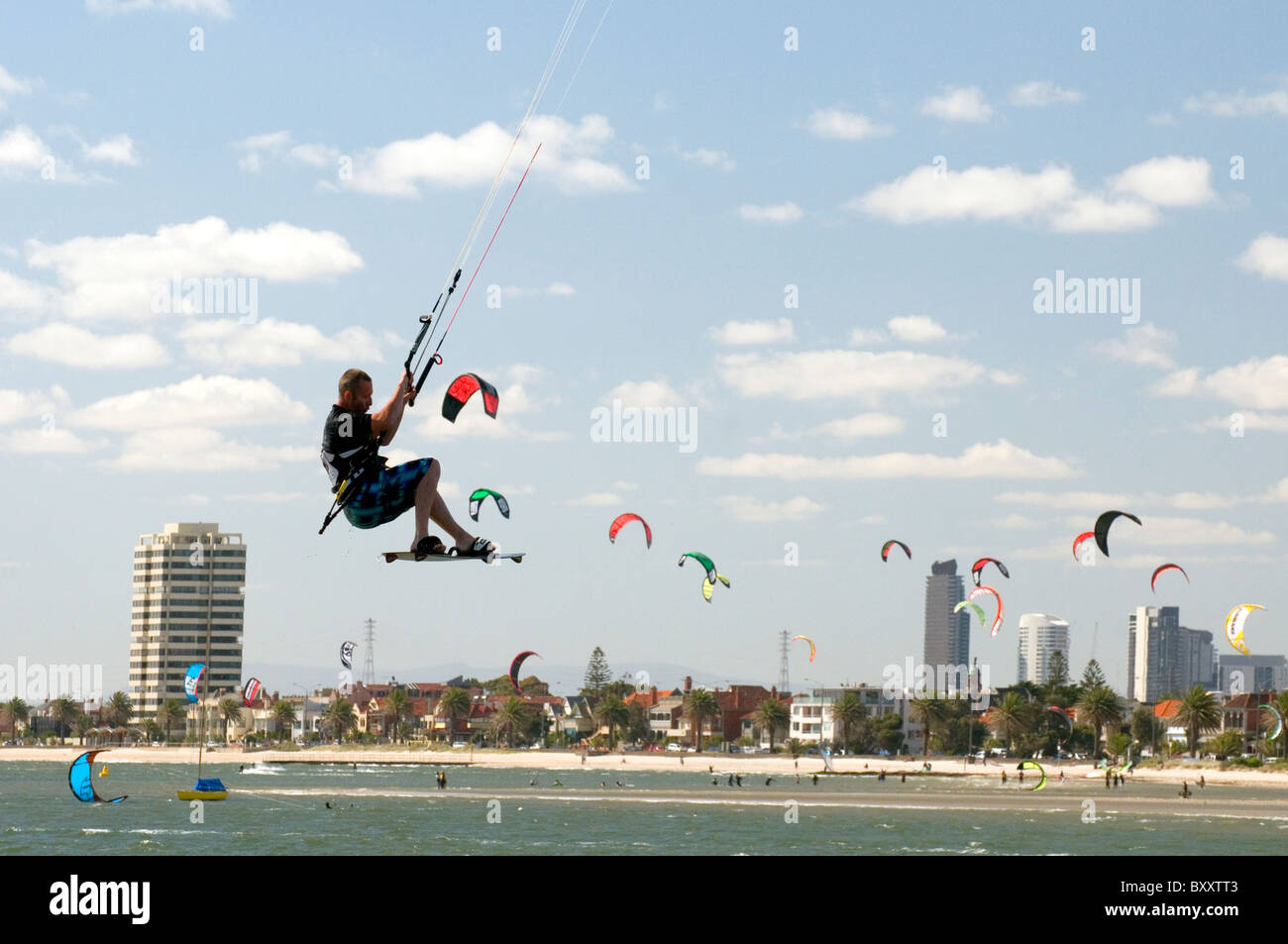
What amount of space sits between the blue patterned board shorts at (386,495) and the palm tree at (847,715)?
12683 centimetres

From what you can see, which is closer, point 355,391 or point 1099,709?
point 355,391

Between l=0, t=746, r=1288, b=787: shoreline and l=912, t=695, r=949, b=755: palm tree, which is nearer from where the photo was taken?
l=0, t=746, r=1288, b=787: shoreline

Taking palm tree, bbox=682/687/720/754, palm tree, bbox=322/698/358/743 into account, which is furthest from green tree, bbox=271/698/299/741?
palm tree, bbox=682/687/720/754

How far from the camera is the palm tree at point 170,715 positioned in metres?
177

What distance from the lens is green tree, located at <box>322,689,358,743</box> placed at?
16675 cm

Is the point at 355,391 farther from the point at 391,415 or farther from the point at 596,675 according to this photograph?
the point at 596,675

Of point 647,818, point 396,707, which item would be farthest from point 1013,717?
point 396,707

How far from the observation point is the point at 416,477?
775 cm

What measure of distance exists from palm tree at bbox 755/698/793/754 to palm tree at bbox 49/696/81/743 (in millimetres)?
91157

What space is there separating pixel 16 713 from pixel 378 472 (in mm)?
202689

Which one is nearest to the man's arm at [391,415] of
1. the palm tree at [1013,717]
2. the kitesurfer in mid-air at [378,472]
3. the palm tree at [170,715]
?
the kitesurfer in mid-air at [378,472]

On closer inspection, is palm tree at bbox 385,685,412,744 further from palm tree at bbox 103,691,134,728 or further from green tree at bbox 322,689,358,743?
palm tree at bbox 103,691,134,728

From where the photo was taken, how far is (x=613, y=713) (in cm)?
14662
